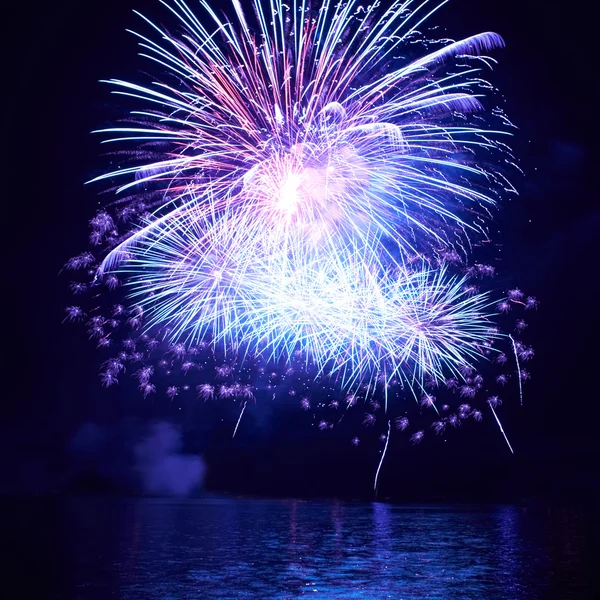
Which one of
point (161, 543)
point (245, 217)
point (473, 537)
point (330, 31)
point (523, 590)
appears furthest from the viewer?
point (473, 537)

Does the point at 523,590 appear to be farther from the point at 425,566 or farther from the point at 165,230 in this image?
the point at 165,230

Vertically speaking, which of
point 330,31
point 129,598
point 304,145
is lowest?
point 129,598

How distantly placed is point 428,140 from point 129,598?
15.8 meters

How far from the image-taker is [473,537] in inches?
1297

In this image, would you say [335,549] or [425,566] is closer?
[425,566]

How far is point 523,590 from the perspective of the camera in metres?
16.3

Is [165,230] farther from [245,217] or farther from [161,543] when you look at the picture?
[161,543]

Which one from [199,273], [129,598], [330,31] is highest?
[330,31]

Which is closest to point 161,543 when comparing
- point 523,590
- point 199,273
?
point 199,273

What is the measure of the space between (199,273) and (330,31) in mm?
10159

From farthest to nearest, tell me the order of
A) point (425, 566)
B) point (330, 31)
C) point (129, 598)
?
point (330, 31)
point (425, 566)
point (129, 598)

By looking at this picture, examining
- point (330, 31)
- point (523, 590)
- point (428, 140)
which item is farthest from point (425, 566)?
point (330, 31)

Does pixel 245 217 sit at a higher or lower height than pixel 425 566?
higher

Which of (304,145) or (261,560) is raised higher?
(304,145)
